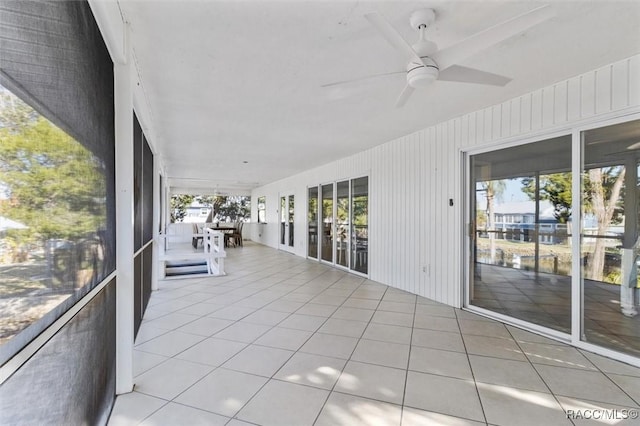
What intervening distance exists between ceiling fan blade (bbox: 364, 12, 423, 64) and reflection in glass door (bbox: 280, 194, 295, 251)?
753cm

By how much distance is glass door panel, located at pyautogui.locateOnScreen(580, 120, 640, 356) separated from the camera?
2.45m

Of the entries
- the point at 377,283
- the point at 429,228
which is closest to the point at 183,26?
the point at 429,228

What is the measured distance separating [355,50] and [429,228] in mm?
2763

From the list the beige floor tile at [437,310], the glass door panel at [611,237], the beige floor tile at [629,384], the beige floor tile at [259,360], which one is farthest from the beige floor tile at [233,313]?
the glass door panel at [611,237]

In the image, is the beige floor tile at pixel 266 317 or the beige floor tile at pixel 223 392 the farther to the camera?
the beige floor tile at pixel 266 317

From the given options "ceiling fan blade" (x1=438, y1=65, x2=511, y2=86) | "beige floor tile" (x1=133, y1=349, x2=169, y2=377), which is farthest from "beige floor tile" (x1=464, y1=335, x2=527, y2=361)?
"beige floor tile" (x1=133, y1=349, x2=169, y2=377)

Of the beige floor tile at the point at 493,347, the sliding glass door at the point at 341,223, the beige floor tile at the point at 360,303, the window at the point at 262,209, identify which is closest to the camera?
the beige floor tile at the point at 493,347

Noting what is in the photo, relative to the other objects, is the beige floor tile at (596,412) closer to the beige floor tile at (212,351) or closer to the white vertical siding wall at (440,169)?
the white vertical siding wall at (440,169)

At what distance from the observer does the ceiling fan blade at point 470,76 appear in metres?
1.91

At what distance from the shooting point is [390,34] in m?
1.58

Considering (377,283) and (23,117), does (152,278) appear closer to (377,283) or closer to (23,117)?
(377,283)

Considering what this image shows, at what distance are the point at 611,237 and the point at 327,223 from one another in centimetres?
511

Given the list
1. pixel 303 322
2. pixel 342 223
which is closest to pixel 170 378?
pixel 303 322

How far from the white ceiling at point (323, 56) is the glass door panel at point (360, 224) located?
1805mm
